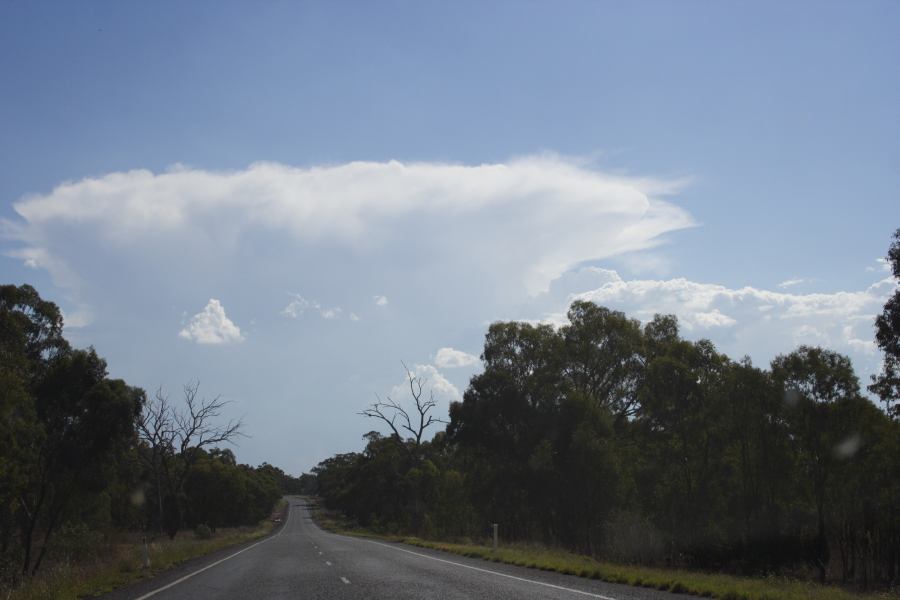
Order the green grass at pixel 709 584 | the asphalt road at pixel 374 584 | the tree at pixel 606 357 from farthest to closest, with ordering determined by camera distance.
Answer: the tree at pixel 606 357
the asphalt road at pixel 374 584
the green grass at pixel 709 584

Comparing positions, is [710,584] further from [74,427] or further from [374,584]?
[74,427]

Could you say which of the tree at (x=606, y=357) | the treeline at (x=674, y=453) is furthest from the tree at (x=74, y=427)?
the tree at (x=606, y=357)

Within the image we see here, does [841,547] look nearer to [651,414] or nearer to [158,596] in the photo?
[651,414]

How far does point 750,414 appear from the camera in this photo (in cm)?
4175

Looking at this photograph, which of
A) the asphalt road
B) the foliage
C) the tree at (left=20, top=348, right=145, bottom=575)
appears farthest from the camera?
the foliage

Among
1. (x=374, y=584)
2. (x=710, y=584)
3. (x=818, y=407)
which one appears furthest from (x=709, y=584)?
(x=818, y=407)

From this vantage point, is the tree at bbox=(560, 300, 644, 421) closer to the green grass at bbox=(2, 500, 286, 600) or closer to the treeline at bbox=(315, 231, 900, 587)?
the treeline at bbox=(315, 231, 900, 587)

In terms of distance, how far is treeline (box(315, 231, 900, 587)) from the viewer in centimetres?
3775

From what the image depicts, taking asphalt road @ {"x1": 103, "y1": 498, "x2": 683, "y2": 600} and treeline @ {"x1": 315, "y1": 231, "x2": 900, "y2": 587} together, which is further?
treeline @ {"x1": 315, "y1": 231, "x2": 900, "y2": 587}

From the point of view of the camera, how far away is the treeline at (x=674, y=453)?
37.8m

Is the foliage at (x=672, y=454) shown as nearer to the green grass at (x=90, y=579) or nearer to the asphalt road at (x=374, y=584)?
the asphalt road at (x=374, y=584)

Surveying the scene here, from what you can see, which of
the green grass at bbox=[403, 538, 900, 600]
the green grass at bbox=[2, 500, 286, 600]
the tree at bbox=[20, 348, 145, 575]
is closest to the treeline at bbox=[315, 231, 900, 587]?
the green grass at bbox=[403, 538, 900, 600]

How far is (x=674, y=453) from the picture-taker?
46.0 meters

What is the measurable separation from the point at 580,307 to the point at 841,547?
24.4m
